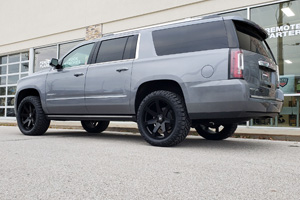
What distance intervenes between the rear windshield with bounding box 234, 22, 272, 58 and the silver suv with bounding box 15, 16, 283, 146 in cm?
2

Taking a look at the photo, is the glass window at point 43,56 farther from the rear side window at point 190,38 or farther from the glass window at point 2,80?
the rear side window at point 190,38

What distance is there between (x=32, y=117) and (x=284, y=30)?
7164 millimetres

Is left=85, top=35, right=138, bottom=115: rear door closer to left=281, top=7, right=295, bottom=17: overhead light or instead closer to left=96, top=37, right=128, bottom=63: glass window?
left=96, top=37, right=128, bottom=63: glass window

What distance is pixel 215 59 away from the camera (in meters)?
4.26

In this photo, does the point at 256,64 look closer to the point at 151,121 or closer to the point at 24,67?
the point at 151,121

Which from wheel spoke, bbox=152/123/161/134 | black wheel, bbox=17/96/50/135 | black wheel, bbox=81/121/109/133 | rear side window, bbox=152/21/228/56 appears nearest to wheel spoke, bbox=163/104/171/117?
wheel spoke, bbox=152/123/161/134

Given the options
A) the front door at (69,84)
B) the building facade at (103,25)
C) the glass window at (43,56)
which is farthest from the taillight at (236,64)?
the glass window at (43,56)

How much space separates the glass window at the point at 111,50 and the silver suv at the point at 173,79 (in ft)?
0.07

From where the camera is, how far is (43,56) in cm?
1473

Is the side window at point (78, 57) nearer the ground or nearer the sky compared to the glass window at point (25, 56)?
nearer the ground

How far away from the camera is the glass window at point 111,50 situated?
5.45 meters

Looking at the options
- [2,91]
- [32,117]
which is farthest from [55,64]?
[2,91]

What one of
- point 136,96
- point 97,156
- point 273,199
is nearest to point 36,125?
point 136,96

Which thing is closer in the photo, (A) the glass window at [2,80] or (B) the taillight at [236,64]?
(B) the taillight at [236,64]
